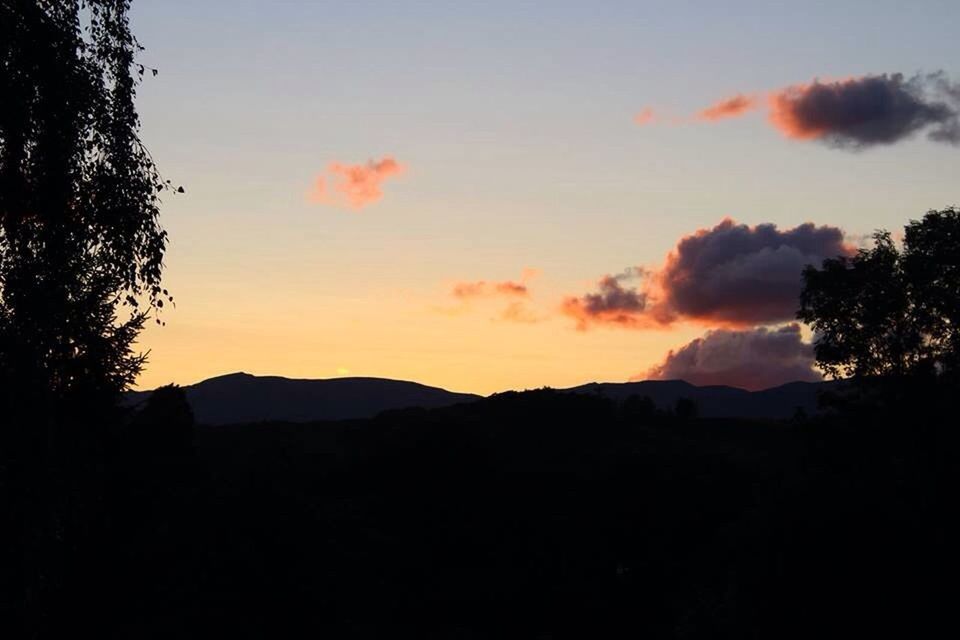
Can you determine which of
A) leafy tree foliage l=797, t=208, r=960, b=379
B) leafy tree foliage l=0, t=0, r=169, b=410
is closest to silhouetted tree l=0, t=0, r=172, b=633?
leafy tree foliage l=0, t=0, r=169, b=410

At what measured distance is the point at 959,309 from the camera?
5875cm

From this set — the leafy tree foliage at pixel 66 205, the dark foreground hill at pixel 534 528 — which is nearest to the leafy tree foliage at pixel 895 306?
the dark foreground hill at pixel 534 528

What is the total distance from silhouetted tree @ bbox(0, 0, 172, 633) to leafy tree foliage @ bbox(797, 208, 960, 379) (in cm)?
4954

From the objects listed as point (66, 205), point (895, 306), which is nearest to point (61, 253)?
point (66, 205)

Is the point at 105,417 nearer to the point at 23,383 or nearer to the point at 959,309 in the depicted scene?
the point at 23,383

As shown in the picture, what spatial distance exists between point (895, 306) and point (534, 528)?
37089 millimetres

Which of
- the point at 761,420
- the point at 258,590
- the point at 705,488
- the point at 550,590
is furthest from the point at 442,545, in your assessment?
the point at 761,420

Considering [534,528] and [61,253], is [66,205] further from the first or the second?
[534,528]

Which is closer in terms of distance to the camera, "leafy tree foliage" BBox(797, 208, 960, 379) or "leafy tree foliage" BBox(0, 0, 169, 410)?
"leafy tree foliage" BBox(0, 0, 169, 410)

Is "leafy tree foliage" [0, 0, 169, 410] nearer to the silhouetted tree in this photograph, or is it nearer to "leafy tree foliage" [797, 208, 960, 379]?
the silhouetted tree

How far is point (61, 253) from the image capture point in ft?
62.1

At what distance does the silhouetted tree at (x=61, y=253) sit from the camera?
58.5 feet

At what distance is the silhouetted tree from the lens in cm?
1784

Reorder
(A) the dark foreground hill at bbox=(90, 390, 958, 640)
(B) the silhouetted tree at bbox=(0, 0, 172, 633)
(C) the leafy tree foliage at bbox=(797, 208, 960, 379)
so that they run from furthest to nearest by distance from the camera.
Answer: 1. (C) the leafy tree foliage at bbox=(797, 208, 960, 379)
2. (A) the dark foreground hill at bbox=(90, 390, 958, 640)
3. (B) the silhouetted tree at bbox=(0, 0, 172, 633)
